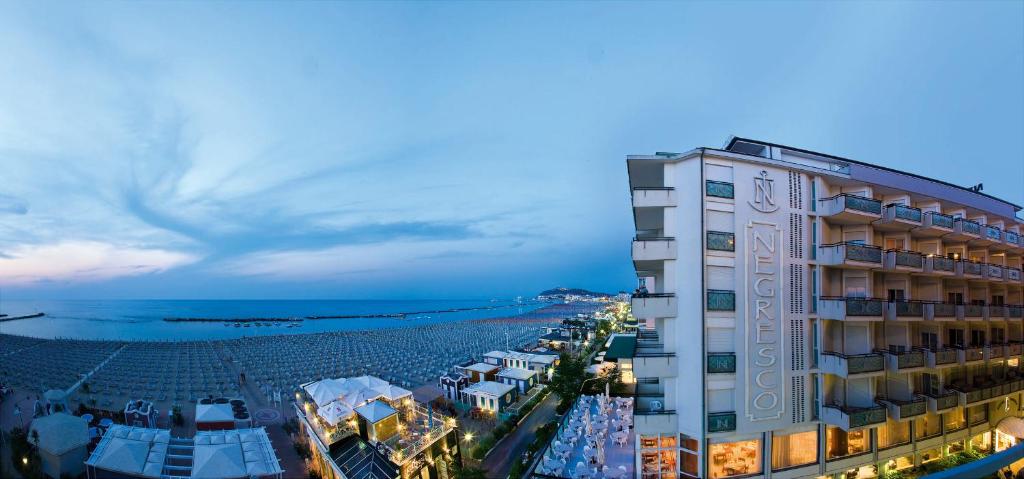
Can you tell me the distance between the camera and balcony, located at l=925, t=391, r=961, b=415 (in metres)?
12.0

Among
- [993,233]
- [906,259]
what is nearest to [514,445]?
[906,259]

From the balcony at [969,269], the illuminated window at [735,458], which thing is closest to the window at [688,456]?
the illuminated window at [735,458]

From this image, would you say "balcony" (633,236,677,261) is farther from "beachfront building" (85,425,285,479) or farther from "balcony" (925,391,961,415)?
"beachfront building" (85,425,285,479)

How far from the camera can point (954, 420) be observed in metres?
13.8

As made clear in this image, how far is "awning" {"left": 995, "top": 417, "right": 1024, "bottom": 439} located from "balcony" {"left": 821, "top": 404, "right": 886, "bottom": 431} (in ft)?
24.2

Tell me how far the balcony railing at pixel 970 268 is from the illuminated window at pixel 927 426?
5082 mm

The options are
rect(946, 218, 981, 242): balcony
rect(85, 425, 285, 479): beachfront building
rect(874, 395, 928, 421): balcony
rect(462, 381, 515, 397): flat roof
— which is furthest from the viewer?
rect(462, 381, 515, 397): flat roof

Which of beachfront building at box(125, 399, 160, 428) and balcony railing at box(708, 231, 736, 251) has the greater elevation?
balcony railing at box(708, 231, 736, 251)

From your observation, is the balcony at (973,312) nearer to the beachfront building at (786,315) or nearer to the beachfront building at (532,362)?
the beachfront building at (786,315)

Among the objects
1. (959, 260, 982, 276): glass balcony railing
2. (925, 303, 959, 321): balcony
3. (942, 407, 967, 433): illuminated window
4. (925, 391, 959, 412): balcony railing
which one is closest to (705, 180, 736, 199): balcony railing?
(925, 303, 959, 321): balcony

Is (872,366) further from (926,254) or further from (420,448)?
(420,448)

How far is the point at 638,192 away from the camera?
412 inches

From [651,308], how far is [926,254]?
10730mm

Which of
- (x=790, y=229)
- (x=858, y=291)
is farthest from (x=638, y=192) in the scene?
(x=858, y=291)
